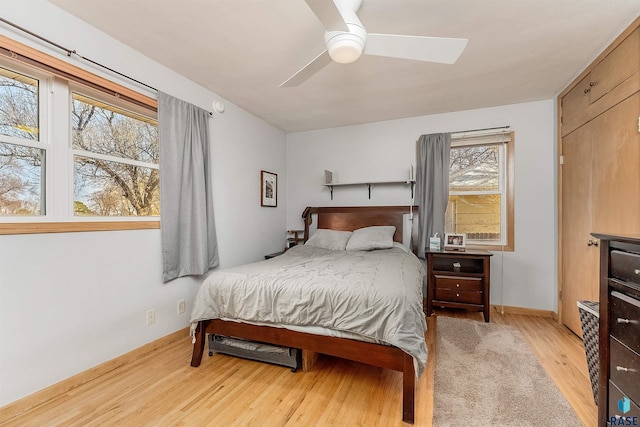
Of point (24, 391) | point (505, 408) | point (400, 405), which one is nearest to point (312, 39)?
point (400, 405)

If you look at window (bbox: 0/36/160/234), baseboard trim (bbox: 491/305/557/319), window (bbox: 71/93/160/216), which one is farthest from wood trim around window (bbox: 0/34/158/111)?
baseboard trim (bbox: 491/305/557/319)

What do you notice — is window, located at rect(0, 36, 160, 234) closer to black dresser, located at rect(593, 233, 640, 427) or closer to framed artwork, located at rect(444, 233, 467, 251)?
black dresser, located at rect(593, 233, 640, 427)

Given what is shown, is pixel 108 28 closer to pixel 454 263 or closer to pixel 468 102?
pixel 468 102

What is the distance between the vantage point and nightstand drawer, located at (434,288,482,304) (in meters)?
3.02

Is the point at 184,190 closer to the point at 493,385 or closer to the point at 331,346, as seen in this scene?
the point at 331,346

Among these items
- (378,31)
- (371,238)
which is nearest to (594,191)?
(371,238)

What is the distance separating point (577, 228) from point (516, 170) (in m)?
0.91

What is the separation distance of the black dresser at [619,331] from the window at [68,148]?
9.51 feet

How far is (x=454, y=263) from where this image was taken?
3193mm

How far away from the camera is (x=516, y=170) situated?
3279 mm

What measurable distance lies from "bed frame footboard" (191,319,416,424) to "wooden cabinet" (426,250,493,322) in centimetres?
177

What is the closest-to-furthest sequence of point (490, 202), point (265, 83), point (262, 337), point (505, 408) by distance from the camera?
point (505, 408) → point (262, 337) → point (265, 83) → point (490, 202)

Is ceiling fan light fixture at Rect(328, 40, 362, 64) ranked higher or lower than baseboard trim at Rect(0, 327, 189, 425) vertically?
higher

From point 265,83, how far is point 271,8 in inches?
41.3
